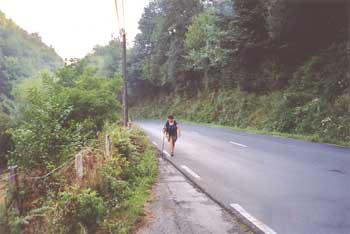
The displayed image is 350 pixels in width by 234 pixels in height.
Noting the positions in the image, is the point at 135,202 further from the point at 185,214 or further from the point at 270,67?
the point at 270,67

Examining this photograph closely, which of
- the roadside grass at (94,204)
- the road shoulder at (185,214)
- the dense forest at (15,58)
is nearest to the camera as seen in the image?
the roadside grass at (94,204)

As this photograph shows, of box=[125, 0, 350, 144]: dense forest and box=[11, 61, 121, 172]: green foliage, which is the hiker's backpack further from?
box=[125, 0, 350, 144]: dense forest

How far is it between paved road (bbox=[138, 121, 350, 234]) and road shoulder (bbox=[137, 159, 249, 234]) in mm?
398

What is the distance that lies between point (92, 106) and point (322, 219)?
10200mm

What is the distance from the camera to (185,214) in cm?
576

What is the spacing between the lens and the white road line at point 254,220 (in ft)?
15.8

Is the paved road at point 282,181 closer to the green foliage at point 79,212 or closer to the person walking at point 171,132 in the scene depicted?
the person walking at point 171,132

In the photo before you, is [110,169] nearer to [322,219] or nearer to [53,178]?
[53,178]

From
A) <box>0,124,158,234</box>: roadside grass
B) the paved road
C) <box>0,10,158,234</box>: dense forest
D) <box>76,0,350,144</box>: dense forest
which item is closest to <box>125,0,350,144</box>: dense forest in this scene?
<box>76,0,350,144</box>: dense forest

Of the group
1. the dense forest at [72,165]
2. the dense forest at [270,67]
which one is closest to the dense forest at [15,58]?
the dense forest at [72,165]

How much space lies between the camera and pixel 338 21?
19.7 meters

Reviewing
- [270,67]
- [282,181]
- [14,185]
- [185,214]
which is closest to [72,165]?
[14,185]

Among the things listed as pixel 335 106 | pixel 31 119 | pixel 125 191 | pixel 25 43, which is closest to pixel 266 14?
pixel 335 106

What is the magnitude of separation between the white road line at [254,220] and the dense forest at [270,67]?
10281 millimetres
